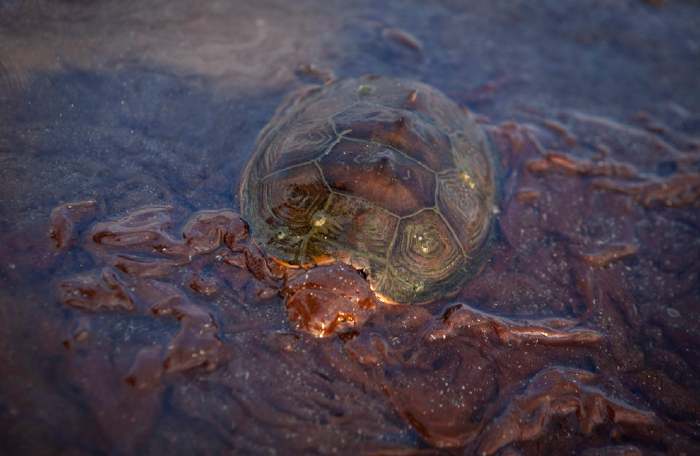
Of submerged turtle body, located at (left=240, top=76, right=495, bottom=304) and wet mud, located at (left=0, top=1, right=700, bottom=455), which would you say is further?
submerged turtle body, located at (left=240, top=76, right=495, bottom=304)

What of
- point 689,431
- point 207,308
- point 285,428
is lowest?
point 689,431

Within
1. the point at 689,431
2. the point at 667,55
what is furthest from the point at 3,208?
the point at 667,55

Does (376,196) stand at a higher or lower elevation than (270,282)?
higher

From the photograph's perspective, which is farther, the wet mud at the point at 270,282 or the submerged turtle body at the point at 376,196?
the submerged turtle body at the point at 376,196

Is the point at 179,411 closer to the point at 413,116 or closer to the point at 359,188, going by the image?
the point at 359,188
